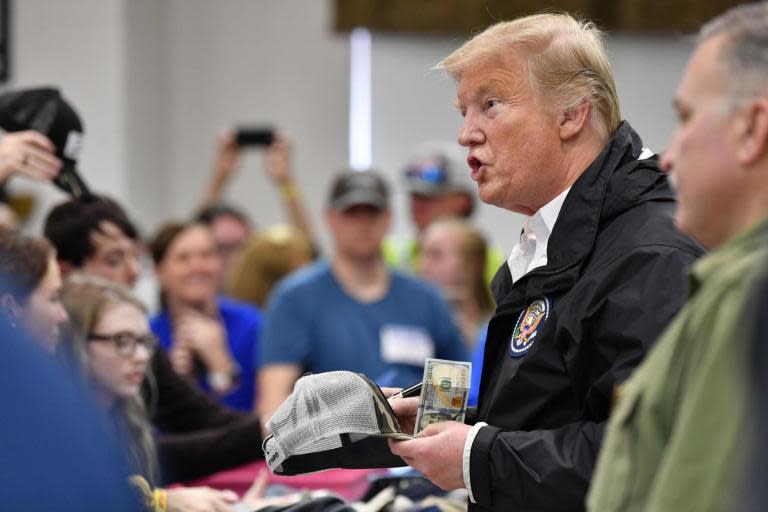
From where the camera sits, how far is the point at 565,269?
1.88 m

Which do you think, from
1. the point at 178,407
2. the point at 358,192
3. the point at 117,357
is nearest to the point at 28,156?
the point at 117,357

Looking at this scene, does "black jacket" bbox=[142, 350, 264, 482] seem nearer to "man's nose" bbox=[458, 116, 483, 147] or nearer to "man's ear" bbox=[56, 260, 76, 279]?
"man's ear" bbox=[56, 260, 76, 279]

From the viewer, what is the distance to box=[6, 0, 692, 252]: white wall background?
6977mm

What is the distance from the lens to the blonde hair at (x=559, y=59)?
1977 millimetres

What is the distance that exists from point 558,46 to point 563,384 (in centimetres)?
57

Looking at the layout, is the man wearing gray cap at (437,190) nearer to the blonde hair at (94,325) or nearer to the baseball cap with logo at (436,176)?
the baseball cap with logo at (436,176)

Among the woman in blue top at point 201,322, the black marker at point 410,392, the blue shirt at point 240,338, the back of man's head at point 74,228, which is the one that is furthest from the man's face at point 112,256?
the black marker at point 410,392

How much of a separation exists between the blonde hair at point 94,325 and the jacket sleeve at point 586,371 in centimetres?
113

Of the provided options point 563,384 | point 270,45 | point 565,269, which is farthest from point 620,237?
point 270,45

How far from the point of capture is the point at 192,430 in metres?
3.25

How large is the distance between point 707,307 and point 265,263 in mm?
4024

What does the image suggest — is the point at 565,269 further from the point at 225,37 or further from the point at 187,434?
the point at 225,37

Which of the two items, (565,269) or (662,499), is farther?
(565,269)

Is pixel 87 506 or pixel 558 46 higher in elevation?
pixel 558 46
